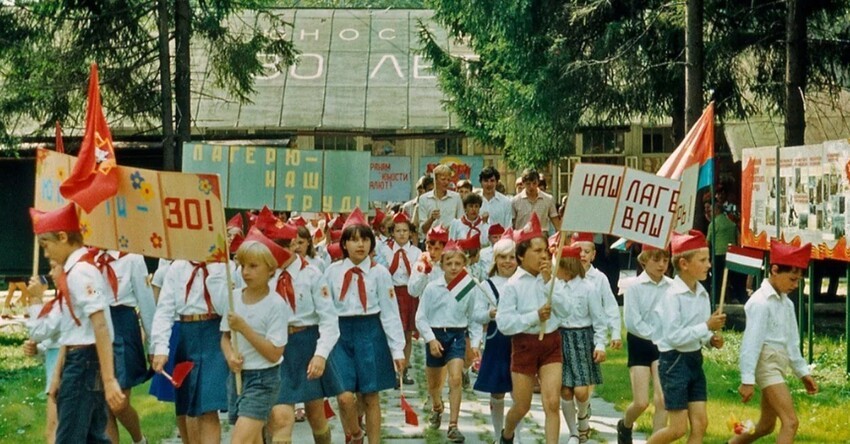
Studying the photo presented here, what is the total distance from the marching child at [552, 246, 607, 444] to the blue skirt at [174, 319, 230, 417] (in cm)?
290

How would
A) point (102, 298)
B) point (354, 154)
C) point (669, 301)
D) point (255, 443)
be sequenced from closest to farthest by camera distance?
point (102, 298) → point (255, 443) → point (669, 301) → point (354, 154)

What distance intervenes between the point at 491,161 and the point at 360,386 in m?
25.8

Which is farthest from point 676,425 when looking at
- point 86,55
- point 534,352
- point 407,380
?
point 86,55

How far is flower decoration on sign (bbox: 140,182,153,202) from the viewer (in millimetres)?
9883

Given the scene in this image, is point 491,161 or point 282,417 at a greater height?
point 491,161

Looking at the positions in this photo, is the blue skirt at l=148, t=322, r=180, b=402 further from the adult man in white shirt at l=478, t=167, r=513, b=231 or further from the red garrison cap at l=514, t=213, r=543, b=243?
the adult man in white shirt at l=478, t=167, r=513, b=231

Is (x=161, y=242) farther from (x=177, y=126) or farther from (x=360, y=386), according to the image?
(x=177, y=126)

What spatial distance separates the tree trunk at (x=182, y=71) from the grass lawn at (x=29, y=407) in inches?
238

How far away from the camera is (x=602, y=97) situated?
83.8 ft

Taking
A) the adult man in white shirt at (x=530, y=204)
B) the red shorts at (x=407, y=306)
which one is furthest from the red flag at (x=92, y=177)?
the adult man in white shirt at (x=530, y=204)

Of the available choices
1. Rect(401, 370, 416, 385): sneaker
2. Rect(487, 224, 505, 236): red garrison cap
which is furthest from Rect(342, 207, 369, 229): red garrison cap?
Rect(487, 224, 505, 236): red garrison cap

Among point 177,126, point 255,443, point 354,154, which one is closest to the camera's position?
point 255,443

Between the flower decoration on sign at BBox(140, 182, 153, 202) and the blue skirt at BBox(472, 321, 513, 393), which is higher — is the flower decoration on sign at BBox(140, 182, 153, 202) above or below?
above

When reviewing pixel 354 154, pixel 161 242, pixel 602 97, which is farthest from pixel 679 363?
pixel 602 97
